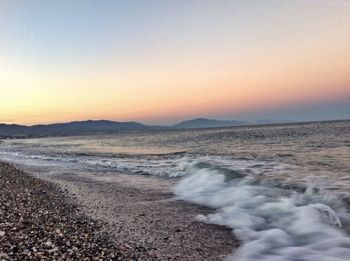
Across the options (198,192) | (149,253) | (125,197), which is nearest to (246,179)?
(198,192)

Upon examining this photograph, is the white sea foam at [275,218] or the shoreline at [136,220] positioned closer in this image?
the shoreline at [136,220]

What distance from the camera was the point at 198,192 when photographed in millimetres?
14242

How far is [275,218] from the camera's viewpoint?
997 cm

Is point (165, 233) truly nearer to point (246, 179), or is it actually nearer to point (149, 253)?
point (149, 253)

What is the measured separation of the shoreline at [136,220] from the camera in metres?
7.14

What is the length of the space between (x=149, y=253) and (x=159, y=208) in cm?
422

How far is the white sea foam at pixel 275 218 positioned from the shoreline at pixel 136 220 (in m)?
0.59

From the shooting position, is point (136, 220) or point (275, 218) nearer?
point (136, 220)

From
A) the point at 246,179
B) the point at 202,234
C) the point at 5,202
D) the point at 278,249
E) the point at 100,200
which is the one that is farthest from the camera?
the point at 246,179

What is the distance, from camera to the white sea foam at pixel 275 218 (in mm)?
7398

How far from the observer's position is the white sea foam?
740 cm

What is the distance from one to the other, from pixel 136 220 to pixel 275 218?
4117mm

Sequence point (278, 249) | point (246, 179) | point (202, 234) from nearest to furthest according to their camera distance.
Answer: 1. point (278, 249)
2. point (202, 234)
3. point (246, 179)

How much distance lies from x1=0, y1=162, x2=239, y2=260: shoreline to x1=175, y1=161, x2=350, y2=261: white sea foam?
595 mm
